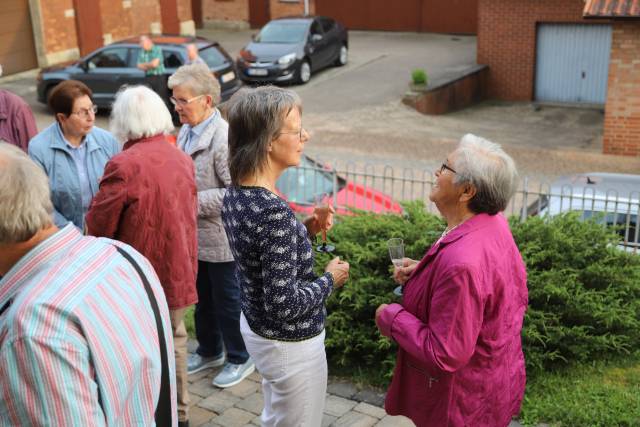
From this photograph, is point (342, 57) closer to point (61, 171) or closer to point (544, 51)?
point (544, 51)

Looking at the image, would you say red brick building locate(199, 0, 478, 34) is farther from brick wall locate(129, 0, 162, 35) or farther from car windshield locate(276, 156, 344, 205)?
car windshield locate(276, 156, 344, 205)

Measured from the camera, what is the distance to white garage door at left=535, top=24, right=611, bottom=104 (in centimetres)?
2119

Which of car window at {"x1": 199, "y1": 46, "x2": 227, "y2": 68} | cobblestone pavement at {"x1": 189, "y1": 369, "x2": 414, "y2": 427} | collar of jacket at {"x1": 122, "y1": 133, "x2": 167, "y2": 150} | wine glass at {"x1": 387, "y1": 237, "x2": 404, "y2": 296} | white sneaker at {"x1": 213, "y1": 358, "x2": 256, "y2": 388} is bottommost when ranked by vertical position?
cobblestone pavement at {"x1": 189, "y1": 369, "x2": 414, "y2": 427}

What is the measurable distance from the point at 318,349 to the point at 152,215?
4.24 feet

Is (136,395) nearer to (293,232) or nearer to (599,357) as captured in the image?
(293,232)

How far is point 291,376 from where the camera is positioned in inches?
130

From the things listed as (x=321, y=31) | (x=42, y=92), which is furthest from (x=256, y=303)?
(x=321, y=31)

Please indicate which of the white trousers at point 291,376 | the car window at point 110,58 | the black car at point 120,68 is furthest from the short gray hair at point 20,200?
the car window at point 110,58

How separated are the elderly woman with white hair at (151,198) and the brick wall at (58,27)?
20.2 metres

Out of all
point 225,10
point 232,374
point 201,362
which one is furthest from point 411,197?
point 225,10

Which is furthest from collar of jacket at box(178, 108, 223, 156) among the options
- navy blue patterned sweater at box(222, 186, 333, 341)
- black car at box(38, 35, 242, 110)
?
black car at box(38, 35, 242, 110)

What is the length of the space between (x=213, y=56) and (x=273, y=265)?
15.8m

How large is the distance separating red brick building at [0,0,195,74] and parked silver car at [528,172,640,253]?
60.6 ft

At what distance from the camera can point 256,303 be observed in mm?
3244
